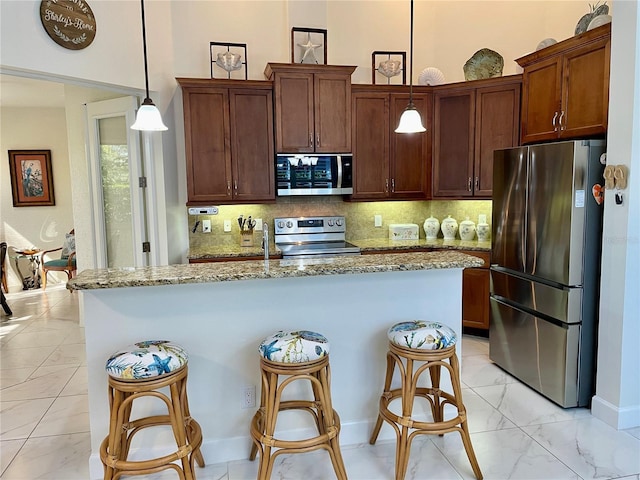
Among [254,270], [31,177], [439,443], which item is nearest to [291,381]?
[254,270]

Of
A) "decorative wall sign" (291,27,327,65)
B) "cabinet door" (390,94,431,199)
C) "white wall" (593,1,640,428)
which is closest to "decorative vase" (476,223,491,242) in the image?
"cabinet door" (390,94,431,199)

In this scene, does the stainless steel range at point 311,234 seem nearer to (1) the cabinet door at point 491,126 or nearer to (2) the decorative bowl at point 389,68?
(1) the cabinet door at point 491,126

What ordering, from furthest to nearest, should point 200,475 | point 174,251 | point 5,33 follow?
point 174,251, point 5,33, point 200,475

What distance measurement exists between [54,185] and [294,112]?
17.1ft

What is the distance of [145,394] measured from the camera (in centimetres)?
195

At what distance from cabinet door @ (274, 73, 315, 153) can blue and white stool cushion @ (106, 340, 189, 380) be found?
2.59 metres

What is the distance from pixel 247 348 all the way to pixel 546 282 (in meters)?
2.09

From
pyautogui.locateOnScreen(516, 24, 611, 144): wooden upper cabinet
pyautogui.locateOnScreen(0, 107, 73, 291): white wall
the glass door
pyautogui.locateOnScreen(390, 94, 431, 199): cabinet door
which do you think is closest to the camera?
pyautogui.locateOnScreen(516, 24, 611, 144): wooden upper cabinet

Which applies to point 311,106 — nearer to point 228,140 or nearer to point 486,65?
point 228,140

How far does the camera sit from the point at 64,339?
15.5ft

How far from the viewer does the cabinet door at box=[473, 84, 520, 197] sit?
13.7ft

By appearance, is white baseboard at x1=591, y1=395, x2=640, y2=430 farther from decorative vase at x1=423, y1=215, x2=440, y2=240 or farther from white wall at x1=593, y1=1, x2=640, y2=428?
decorative vase at x1=423, y1=215, x2=440, y2=240

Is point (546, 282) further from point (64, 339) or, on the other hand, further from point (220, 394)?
point (64, 339)

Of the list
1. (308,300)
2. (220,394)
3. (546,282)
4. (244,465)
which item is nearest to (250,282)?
(308,300)
